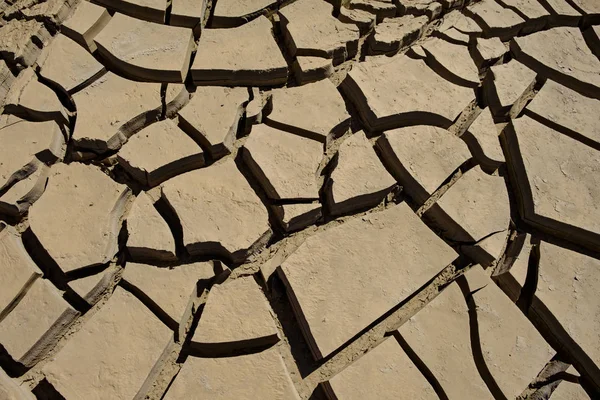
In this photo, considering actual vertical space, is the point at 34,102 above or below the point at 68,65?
below

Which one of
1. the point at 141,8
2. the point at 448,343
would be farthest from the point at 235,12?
the point at 448,343

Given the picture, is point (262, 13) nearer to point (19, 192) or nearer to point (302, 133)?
point (302, 133)

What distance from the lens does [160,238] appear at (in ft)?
4.70

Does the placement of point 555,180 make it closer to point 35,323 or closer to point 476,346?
point 476,346

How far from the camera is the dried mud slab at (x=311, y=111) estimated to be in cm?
168

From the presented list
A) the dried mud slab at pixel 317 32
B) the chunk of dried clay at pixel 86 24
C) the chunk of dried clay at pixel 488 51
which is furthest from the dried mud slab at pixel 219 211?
the chunk of dried clay at pixel 488 51

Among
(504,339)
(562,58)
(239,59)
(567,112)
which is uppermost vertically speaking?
(562,58)

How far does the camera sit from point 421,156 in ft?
5.52

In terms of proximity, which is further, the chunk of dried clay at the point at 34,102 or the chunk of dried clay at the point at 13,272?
the chunk of dried clay at the point at 34,102

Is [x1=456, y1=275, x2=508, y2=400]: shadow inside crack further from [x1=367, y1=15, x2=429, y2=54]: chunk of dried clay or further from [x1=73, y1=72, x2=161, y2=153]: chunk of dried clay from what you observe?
[x1=73, y1=72, x2=161, y2=153]: chunk of dried clay

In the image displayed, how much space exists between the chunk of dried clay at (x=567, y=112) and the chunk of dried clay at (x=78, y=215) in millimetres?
1520

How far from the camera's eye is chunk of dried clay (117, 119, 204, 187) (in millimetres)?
1555

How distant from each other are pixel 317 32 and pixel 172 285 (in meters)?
1.11

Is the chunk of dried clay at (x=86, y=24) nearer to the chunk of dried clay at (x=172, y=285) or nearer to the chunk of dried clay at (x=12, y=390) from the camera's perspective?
the chunk of dried clay at (x=172, y=285)
